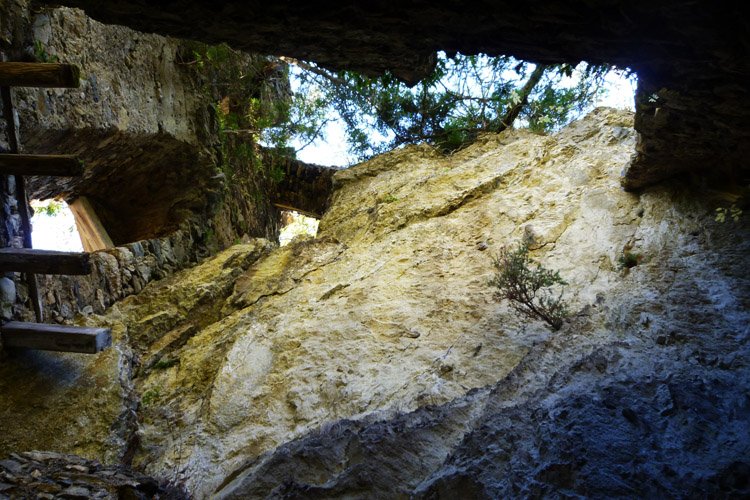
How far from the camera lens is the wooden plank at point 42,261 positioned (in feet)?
12.7

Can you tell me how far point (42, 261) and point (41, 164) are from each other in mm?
831

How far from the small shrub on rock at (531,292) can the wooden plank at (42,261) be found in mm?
3433

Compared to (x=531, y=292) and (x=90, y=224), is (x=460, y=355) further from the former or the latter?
(x=90, y=224)

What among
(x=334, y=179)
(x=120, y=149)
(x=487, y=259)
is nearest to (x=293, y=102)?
(x=334, y=179)

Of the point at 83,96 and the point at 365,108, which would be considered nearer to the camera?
the point at 83,96

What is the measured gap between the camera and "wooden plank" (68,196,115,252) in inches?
275

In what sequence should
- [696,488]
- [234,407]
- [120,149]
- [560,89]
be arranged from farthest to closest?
[560,89]
[120,149]
[234,407]
[696,488]

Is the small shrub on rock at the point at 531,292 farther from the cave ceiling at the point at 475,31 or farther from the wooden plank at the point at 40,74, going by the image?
the wooden plank at the point at 40,74

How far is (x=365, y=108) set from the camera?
9.83m

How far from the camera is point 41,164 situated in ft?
13.2

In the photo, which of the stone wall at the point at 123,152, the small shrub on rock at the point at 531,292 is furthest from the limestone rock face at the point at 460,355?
the stone wall at the point at 123,152

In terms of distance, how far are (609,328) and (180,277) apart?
5.16 meters

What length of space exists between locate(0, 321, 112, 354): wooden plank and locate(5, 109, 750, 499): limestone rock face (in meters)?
0.42

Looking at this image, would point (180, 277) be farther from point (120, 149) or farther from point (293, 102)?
point (293, 102)
